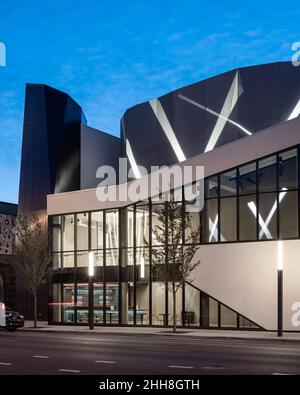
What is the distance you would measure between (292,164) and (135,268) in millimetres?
11332

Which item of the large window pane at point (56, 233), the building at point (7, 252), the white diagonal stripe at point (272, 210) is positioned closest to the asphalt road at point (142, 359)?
the white diagonal stripe at point (272, 210)

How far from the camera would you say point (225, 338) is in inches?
1133

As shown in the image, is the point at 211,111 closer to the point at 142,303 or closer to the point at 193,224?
the point at 193,224

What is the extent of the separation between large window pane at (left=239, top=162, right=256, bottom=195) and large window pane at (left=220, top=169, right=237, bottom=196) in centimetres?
39

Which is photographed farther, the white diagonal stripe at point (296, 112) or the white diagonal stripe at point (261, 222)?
the white diagonal stripe at point (296, 112)

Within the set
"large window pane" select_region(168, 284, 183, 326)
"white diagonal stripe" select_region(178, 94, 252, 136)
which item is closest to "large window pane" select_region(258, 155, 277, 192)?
"large window pane" select_region(168, 284, 183, 326)

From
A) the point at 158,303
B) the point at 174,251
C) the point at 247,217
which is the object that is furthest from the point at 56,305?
the point at 247,217

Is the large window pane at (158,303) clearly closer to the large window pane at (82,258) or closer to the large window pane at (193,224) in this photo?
the large window pane at (193,224)

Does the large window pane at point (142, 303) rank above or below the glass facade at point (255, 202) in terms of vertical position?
below

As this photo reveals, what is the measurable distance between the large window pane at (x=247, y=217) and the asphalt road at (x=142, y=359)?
1194 cm

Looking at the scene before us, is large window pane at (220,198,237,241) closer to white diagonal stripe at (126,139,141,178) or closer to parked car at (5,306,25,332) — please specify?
parked car at (5,306,25,332)

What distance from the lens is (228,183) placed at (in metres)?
35.6

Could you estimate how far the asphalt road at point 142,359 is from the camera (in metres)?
15.7

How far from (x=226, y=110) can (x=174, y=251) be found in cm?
1641
